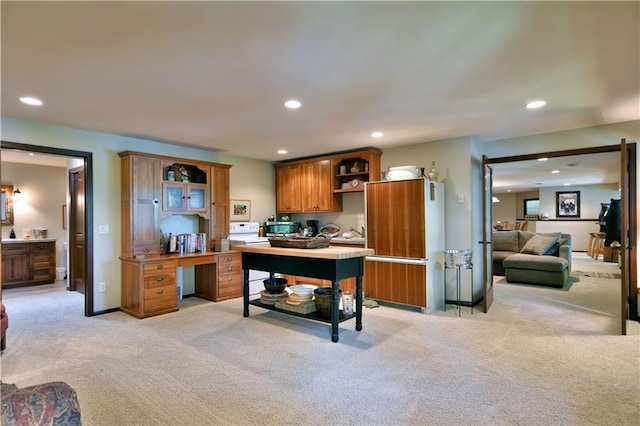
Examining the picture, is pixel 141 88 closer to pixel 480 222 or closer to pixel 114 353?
pixel 114 353

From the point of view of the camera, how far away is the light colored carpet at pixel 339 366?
6.99 ft

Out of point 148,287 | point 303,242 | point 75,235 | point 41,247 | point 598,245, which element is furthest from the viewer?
point 598,245

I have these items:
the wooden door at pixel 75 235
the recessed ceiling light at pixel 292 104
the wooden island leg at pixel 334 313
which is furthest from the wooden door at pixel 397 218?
the wooden door at pixel 75 235

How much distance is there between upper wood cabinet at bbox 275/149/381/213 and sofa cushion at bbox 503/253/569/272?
3086 mm

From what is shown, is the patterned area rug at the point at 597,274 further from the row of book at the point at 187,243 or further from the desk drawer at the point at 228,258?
the row of book at the point at 187,243

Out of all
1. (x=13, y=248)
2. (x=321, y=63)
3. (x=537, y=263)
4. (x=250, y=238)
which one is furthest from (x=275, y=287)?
(x=13, y=248)

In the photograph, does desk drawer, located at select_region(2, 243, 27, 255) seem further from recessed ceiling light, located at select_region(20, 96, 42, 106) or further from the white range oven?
recessed ceiling light, located at select_region(20, 96, 42, 106)

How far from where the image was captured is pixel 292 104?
323 centimetres

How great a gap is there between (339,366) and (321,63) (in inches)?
90.9

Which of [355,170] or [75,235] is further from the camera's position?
[75,235]

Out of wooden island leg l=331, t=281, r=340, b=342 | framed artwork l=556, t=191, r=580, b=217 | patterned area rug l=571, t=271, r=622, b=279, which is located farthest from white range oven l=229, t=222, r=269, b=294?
framed artwork l=556, t=191, r=580, b=217

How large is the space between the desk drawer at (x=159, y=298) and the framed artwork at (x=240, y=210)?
177 cm

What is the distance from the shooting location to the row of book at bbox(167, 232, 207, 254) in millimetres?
4801

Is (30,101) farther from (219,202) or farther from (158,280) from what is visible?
(219,202)
